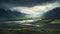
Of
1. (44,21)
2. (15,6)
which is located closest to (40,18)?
(44,21)

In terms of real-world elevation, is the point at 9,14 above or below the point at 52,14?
above

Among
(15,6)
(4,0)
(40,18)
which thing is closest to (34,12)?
(40,18)

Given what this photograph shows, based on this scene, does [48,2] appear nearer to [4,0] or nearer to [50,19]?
[50,19]

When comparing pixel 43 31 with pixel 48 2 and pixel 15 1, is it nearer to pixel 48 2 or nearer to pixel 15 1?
pixel 48 2

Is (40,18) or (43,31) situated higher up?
(40,18)

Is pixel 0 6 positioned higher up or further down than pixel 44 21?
higher up

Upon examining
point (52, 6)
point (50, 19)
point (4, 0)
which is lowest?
point (50, 19)

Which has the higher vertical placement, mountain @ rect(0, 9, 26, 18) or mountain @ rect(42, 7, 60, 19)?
mountain @ rect(0, 9, 26, 18)

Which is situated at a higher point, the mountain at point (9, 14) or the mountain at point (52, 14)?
the mountain at point (9, 14)

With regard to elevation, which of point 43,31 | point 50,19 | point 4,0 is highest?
point 4,0
